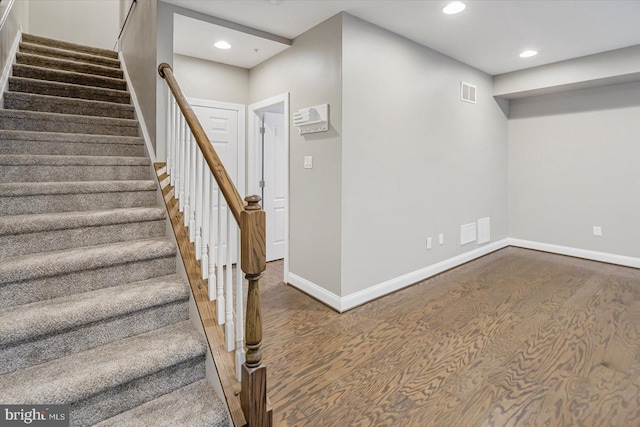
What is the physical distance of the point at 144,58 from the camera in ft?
9.71

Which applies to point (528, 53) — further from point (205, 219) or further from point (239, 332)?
point (239, 332)

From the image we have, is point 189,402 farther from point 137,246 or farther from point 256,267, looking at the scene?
point 137,246

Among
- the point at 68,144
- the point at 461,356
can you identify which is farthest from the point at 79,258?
the point at 461,356

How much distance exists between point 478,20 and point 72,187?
3.48m

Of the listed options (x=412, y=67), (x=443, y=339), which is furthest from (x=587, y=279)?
(x=412, y=67)

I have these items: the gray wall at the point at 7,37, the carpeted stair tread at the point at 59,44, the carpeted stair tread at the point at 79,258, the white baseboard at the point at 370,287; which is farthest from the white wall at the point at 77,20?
the white baseboard at the point at 370,287

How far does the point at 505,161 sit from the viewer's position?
520 centimetres

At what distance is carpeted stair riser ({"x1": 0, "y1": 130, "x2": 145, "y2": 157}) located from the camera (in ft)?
7.72

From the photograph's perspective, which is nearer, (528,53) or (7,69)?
(7,69)

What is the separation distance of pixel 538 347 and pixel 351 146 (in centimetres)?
205

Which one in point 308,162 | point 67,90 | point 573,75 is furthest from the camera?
point 573,75

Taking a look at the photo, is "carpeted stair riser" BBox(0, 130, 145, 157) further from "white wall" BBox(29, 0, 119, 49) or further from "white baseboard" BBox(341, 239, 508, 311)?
"white wall" BBox(29, 0, 119, 49)

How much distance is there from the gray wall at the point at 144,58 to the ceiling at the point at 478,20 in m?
0.30

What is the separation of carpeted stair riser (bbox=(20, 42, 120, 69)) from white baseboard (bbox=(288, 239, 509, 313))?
10.8ft
